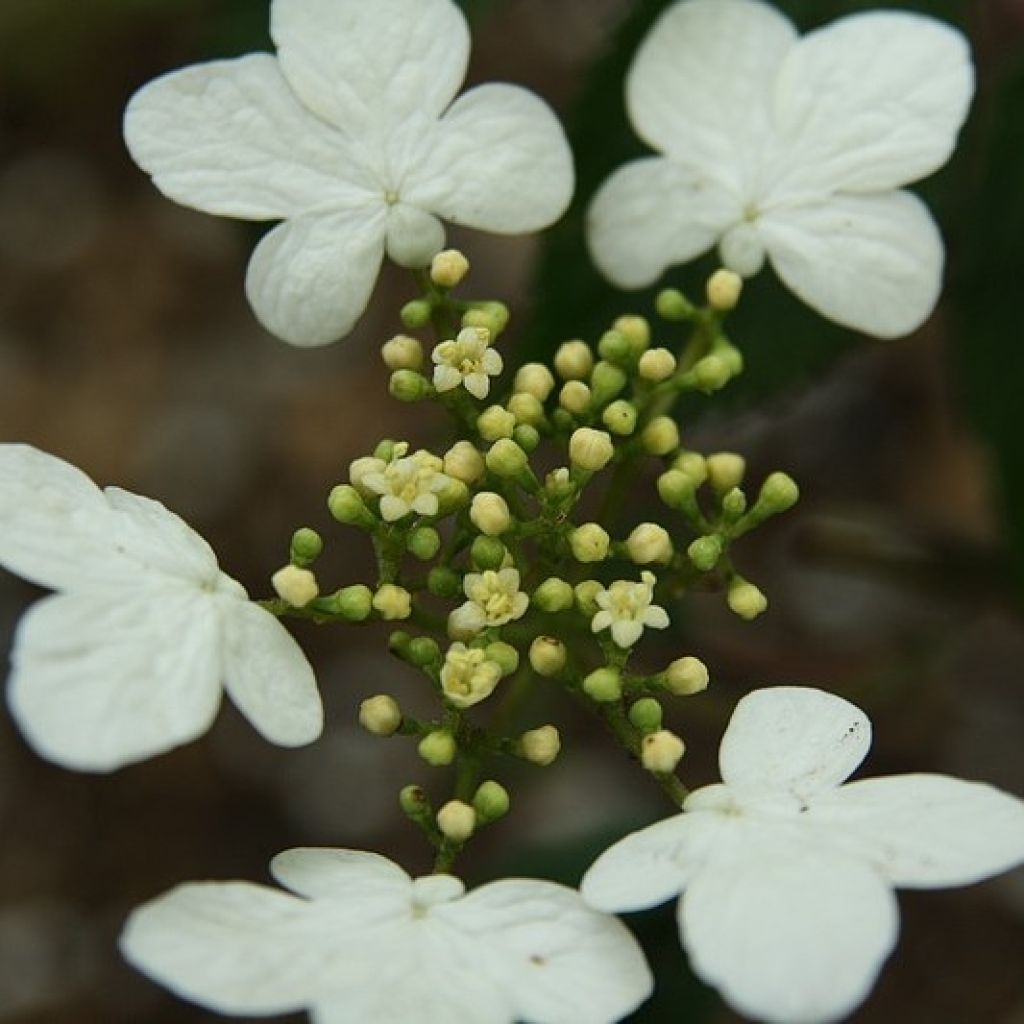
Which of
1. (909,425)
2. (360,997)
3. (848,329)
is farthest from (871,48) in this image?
(909,425)

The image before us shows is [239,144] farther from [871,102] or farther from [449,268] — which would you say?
[871,102]

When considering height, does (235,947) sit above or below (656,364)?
below

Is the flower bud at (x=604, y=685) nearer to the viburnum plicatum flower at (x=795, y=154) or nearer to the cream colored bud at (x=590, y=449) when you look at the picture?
the cream colored bud at (x=590, y=449)

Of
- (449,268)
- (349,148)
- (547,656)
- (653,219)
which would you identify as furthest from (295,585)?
(653,219)

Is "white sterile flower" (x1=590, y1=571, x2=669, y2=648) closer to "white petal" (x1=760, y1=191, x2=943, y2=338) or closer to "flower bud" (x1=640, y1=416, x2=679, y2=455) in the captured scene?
"flower bud" (x1=640, y1=416, x2=679, y2=455)

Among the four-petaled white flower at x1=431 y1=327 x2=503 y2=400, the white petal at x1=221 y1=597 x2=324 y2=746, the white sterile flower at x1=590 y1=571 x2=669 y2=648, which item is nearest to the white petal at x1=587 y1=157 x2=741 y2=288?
the four-petaled white flower at x1=431 y1=327 x2=503 y2=400

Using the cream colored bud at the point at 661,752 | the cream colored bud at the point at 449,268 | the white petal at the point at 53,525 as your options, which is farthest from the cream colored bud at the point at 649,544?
the white petal at the point at 53,525

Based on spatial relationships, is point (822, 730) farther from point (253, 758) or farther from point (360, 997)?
point (253, 758)
